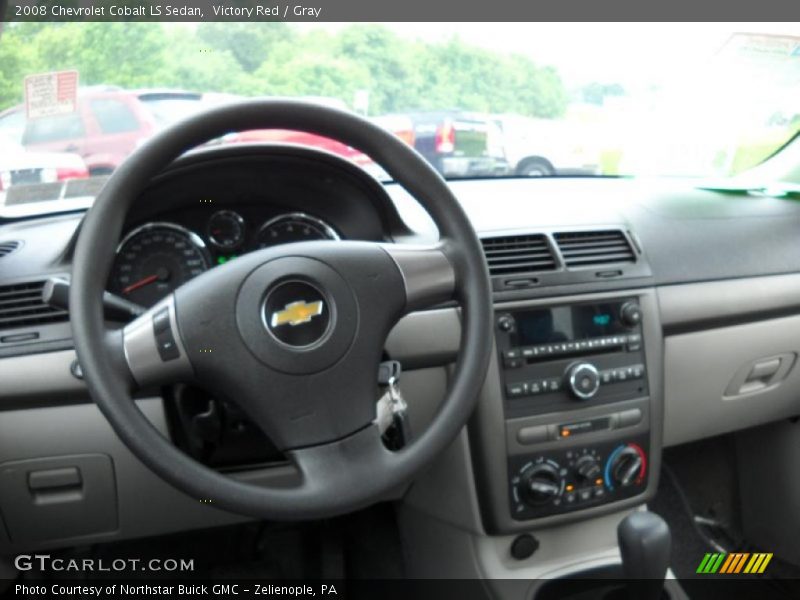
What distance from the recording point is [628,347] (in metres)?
1.82

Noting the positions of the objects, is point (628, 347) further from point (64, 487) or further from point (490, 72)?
point (64, 487)

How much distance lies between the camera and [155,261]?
1.52 metres

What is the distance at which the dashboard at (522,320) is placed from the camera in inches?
59.6

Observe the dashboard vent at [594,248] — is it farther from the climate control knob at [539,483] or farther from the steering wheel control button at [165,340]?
the steering wheel control button at [165,340]

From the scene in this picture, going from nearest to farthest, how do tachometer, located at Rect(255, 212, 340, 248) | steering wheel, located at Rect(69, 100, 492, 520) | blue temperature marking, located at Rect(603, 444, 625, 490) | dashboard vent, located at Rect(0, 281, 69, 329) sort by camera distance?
steering wheel, located at Rect(69, 100, 492, 520)
dashboard vent, located at Rect(0, 281, 69, 329)
tachometer, located at Rect(255, 212, 340, 248)
blue temperature marking, located at Rect(603, 444, 625, 490)

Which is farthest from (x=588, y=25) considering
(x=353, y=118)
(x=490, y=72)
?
(x=353, y=118)

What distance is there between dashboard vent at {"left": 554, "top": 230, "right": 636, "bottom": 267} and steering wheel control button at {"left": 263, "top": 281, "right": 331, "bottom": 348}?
75 cm

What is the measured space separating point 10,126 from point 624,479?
1570 mm

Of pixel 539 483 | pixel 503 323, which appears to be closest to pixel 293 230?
pixel 503 323

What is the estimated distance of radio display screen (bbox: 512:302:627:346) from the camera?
68.5 inches

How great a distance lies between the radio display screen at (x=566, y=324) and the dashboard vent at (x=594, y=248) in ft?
0.36

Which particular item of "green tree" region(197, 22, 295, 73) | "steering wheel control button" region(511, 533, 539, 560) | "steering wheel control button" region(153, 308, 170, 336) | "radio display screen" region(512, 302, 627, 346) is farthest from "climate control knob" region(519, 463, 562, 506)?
"green tree" region(197, 22, 295, 73)

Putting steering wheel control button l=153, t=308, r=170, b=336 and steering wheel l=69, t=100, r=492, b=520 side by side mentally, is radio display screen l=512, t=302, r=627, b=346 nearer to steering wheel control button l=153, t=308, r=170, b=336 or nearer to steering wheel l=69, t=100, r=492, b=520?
steering wheel l=69, t=100, r=492, b=520

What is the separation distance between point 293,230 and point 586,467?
85 centimetres
